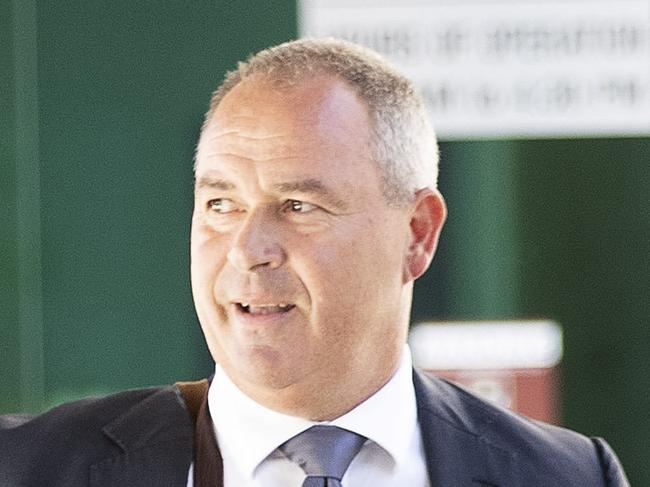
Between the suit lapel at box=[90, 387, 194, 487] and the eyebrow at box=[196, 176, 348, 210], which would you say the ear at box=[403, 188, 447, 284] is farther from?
the suit lapel at box=[90, 387, 194, 487]

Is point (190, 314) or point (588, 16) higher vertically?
point (588, 16)

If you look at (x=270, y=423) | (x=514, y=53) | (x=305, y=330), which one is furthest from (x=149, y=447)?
(x=514, y=53)

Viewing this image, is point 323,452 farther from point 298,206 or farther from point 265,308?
point 298,206

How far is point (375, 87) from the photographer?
97.1 inches

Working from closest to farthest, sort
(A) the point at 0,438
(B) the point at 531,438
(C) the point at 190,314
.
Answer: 1. (A) the point at 0,438
2. (B) the point at 531,438
3. (C) the point at 190,314

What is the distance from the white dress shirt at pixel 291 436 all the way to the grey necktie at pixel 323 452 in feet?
0.04

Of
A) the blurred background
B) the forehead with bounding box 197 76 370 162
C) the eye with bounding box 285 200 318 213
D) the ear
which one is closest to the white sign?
the blurred background

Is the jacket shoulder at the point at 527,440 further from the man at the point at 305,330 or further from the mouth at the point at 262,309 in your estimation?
the mouth at the point at 262,309

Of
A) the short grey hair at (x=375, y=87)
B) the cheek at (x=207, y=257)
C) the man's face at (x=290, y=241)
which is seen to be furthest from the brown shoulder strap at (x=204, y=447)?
the short grey hair at (x=375, y=87)

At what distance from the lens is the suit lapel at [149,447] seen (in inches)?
91.3

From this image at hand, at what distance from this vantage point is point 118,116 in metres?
3.96

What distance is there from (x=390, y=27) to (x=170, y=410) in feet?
5.79

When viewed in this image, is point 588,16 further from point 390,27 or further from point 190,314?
point 190,314

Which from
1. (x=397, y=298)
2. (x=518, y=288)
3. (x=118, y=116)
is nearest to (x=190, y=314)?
(x=118, y=116)
